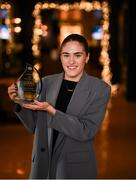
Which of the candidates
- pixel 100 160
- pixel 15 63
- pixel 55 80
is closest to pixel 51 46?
pixel 15 63

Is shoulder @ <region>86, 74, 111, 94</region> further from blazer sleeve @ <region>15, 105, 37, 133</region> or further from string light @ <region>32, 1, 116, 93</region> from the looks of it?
string light @ <region>32, 1, 116, 93</region>

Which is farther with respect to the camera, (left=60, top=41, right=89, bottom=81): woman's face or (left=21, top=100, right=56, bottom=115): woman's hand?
(left=60, top=41, right=89, bottom=81): woman's face

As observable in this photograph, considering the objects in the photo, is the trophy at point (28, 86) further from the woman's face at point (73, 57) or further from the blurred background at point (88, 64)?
the blurred background at point (88, 64)

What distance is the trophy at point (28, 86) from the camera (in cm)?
259

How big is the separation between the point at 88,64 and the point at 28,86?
1258cm

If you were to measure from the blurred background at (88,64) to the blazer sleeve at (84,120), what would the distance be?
1766mm

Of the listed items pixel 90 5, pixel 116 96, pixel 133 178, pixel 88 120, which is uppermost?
pixel 90 5

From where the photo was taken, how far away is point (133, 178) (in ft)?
17.8

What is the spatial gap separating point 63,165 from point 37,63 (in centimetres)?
1082

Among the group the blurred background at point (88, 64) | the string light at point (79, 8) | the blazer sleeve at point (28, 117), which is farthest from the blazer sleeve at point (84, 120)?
the string light at point (79, 8)

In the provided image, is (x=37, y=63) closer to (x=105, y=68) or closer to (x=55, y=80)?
(x=105, y=68)

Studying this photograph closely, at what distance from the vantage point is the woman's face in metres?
2.60

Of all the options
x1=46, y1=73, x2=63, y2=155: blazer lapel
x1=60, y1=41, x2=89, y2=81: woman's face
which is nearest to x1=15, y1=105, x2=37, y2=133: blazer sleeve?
x1=46, y1=73, x2=63, y2=155: blazer lapel

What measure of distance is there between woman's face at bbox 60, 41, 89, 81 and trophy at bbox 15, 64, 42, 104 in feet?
0.53
